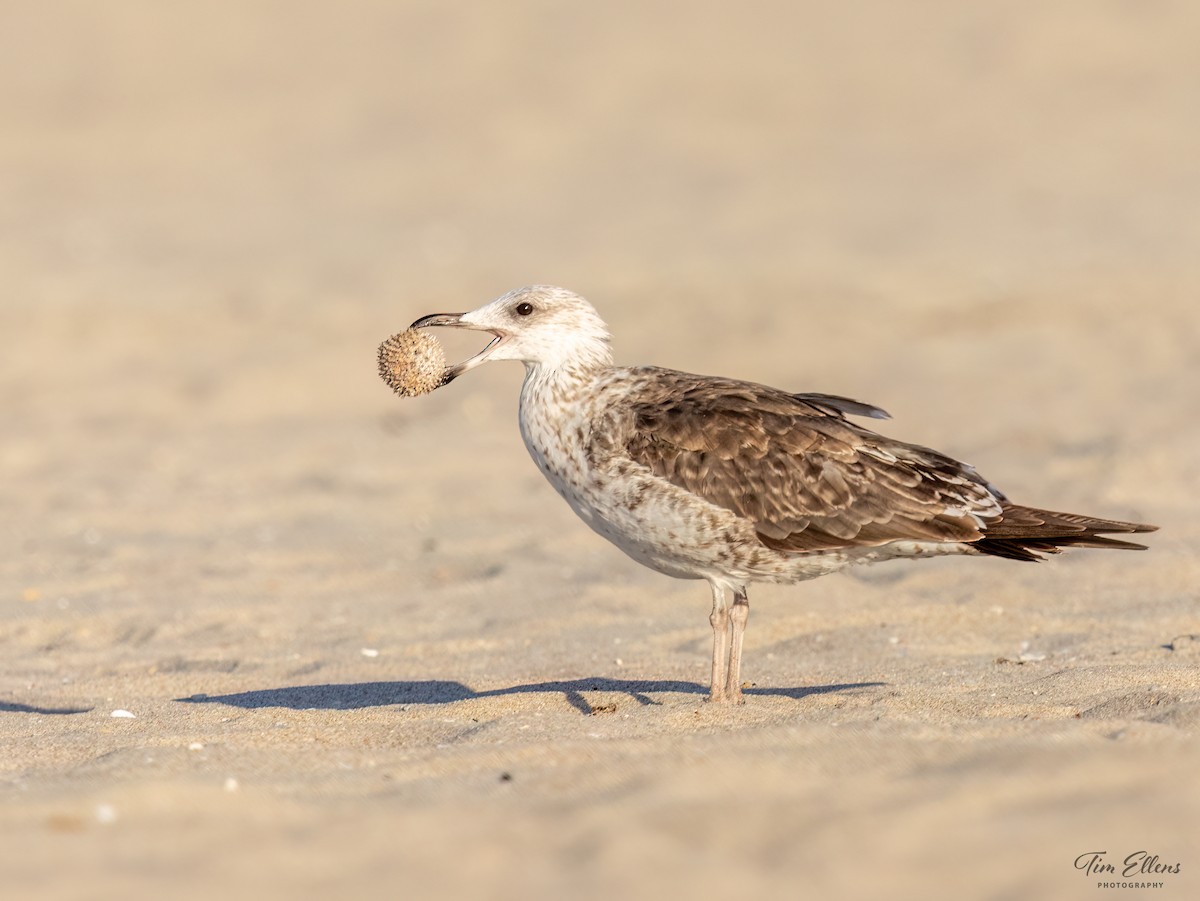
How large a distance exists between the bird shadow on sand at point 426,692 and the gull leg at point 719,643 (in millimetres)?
346

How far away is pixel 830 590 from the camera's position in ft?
30.6

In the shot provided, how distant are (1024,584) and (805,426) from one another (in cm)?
304

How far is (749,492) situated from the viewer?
22.0ft

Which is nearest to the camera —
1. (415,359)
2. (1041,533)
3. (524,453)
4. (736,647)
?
(1041,533)

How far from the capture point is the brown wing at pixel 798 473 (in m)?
6.69

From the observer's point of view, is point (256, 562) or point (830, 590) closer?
point (830, 590)

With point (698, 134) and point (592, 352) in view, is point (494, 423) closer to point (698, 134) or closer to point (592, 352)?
point (592, 352)

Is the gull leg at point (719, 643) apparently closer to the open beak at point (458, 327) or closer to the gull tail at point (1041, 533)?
the gull tail at point (1041, 533)

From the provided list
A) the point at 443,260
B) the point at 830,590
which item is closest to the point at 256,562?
the point at 830,590

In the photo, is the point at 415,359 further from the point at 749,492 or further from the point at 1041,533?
the point at 1041,533

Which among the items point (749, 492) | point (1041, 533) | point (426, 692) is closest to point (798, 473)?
point (749, 492)

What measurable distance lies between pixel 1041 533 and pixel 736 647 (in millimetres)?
1321
